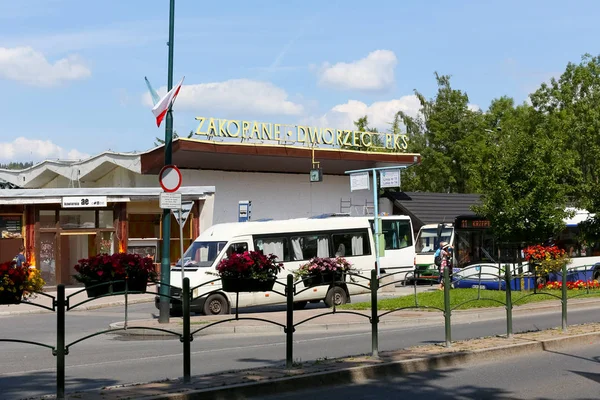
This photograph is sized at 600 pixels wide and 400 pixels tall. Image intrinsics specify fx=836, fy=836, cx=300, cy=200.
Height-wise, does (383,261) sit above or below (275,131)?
below

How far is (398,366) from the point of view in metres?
10.4

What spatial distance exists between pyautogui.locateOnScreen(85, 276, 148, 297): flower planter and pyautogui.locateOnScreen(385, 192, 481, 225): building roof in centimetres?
3426

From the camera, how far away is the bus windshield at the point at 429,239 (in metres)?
39.2

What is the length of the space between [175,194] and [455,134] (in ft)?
144

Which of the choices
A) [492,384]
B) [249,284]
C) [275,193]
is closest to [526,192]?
[275,193]

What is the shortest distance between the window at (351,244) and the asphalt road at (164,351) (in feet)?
23.1

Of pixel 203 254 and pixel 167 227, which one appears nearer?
pixel 167 227

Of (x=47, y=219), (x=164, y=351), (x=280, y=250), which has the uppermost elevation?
(x=47, y=219)

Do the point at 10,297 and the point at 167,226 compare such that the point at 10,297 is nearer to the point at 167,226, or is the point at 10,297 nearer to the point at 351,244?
the point at 167,226

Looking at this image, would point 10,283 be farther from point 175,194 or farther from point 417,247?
point 417,247

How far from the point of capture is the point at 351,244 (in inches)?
1014

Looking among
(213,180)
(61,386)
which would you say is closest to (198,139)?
(213,180)

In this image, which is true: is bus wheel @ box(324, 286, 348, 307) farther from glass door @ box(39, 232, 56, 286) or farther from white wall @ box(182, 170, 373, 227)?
white wall @ box(182, 170, 373, 227)

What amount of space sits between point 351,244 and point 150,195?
11.8 m
